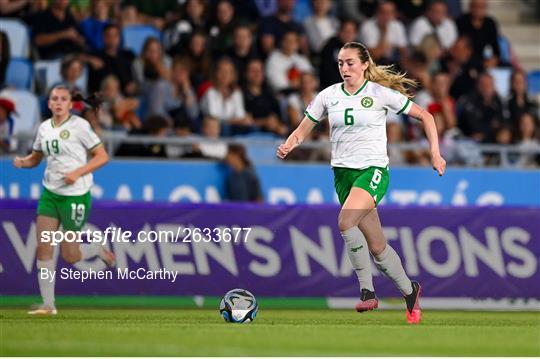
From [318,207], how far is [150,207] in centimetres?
191

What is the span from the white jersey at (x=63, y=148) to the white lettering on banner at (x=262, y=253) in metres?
2.74

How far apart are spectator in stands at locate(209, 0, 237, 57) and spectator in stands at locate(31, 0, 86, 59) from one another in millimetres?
1961

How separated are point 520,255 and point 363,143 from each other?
14.8 feet

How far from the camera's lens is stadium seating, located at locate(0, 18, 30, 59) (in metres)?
19.8

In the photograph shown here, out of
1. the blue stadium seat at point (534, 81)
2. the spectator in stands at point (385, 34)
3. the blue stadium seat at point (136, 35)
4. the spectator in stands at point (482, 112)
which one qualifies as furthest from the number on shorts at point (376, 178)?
the blue stadium seat at point (534, 81)

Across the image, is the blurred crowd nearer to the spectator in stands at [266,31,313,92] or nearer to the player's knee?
the spectator in stands at [266,31,313,92]

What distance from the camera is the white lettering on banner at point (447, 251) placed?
16812mm

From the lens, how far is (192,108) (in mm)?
20016

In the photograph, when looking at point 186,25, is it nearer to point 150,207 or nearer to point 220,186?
point 220,186

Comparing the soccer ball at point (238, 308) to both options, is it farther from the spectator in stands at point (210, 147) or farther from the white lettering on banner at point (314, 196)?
the white lettering on banner at point (314, 196)

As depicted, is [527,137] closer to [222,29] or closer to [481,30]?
[481,30]

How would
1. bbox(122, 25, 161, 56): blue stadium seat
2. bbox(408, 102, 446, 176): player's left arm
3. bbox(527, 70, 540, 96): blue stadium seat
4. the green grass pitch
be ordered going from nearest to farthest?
the green grass pitch, bbox(408, 102, 446, 176): player's left arm, bbox(122, 25, 161, 56): blue stadium seat, bbox(527, 70, 540, 96): blue stadium seat

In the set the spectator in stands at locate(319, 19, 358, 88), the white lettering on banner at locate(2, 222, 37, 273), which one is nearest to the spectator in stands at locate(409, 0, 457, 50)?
the spectator in stands at locate(319, 19, 358, 88)

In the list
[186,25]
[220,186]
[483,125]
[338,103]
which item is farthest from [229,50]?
[338,103]
